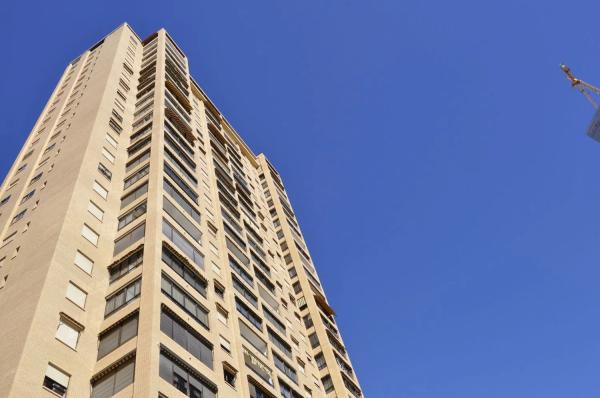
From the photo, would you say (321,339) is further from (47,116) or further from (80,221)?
(47,116)

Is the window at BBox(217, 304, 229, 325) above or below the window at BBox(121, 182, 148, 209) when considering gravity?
below

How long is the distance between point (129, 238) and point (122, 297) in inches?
197

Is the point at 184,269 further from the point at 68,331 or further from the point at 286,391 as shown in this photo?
the point at 286,391

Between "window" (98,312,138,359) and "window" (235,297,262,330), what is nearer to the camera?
"window" (98,312,138,359)

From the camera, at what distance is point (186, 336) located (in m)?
25.4

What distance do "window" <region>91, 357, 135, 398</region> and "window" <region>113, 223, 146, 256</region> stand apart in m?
8.73

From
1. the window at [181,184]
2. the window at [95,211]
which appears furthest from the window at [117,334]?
the window at [181,184]

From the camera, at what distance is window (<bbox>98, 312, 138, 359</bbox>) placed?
2358cm

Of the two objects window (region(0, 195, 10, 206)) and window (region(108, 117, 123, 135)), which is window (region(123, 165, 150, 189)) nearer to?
window (region(108, 117, 123, 135))

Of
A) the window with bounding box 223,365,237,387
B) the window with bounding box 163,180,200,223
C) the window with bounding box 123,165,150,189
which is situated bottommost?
the window with bounding box 223,365,237,387

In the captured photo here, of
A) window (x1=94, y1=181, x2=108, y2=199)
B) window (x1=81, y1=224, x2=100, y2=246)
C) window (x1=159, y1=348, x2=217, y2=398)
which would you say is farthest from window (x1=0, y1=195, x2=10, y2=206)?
window (x1=159, y1=348, x2=217, y2=398)

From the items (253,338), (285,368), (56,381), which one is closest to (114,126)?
(253,338)

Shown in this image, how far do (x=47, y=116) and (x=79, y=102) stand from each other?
7.54m

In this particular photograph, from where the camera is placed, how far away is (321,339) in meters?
52.2
